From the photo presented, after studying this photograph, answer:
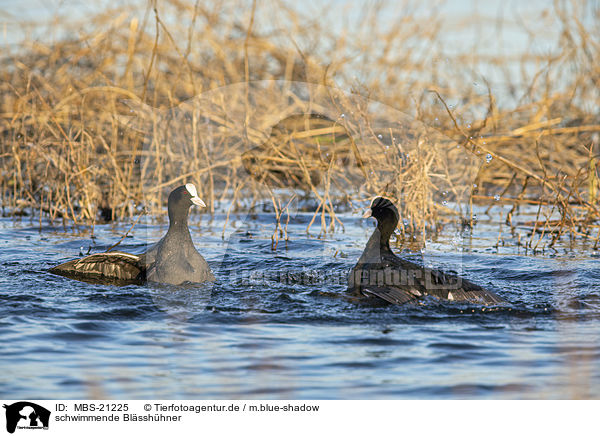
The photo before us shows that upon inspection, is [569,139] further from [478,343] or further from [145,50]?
[478,343]

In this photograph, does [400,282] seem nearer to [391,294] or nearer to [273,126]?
[391,294]

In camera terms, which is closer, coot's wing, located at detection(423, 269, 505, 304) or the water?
the water

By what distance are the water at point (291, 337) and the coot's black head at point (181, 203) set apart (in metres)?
0.65

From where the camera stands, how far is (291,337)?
199 inches

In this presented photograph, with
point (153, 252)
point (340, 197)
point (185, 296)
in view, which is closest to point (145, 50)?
point (340, 197)

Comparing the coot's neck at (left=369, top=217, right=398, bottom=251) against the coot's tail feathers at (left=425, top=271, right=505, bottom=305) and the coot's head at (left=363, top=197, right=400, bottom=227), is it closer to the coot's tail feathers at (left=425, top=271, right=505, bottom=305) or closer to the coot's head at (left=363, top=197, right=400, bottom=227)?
the coot's head at (left=363, top=197, right=400, bottom=227)

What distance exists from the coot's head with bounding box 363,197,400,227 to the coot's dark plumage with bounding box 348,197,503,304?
186mm

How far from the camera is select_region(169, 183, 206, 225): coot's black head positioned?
21.7ft

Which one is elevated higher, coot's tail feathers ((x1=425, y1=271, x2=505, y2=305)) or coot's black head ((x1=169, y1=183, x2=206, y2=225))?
coot's black head ((x1=169, y1=183, x2=206, y2=225))

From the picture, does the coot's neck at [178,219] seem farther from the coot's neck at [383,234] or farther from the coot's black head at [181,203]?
the coot's neck at [383,234]

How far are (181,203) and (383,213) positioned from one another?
1.79m
